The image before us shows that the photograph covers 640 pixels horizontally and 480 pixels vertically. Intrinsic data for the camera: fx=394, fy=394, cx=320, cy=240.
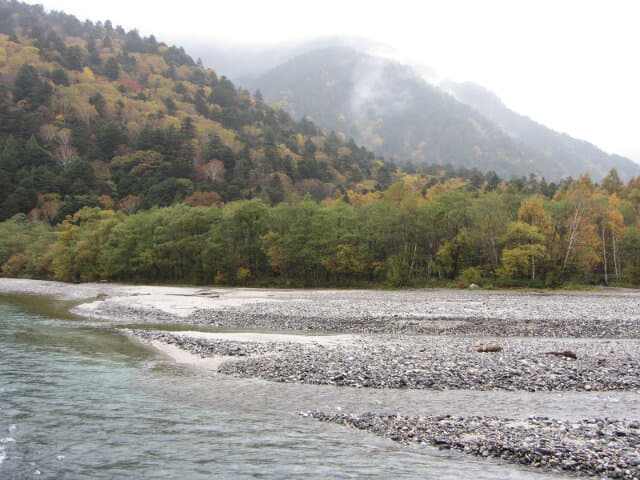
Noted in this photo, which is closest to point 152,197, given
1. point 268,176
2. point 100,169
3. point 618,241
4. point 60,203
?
point 60,203

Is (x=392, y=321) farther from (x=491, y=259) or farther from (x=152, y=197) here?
(x=152, y=197)

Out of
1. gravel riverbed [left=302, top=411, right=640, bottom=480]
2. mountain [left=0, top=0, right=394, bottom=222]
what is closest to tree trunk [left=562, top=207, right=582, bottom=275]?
mountain [left=0, top=0, right=394, bottom=222]

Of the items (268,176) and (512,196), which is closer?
(512,196)

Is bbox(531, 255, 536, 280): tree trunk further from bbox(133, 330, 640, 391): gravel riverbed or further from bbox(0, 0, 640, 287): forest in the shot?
bbox(133, 330, 640, 391): gravel riverbed

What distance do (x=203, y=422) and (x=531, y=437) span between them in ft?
26.6

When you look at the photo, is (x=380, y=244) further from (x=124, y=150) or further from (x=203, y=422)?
(x=124, y=150)

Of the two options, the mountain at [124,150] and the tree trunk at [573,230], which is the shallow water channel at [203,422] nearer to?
the tree trunk at [573,230]

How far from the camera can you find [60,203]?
100812 mm

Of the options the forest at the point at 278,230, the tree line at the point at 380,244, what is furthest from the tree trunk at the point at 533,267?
the forest at the point at 278,230

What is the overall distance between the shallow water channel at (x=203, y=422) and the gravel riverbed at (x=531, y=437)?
440 millimetres

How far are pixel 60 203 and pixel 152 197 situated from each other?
2267 cm

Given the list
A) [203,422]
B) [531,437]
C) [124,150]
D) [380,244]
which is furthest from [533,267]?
[124,150]

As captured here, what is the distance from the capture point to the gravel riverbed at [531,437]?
7.90 meters

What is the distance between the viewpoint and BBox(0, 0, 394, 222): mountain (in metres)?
105
